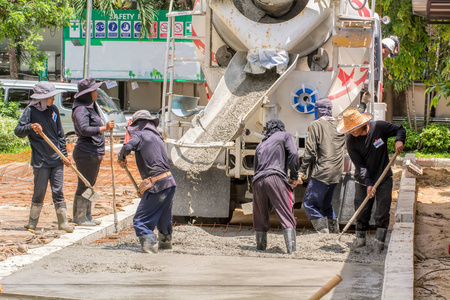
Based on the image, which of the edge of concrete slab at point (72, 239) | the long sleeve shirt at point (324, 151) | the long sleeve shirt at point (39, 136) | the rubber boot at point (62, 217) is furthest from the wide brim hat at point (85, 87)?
the long sleeve shirt at point (324, 151)

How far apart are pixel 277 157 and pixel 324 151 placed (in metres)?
1.06

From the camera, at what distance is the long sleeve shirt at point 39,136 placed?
8.59m

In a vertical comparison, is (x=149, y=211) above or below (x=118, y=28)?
below

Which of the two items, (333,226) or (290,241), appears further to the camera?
(333,226)

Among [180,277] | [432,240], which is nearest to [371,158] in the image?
[432,240]

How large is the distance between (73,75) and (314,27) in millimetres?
20263

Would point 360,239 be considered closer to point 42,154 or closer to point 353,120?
point 353,120

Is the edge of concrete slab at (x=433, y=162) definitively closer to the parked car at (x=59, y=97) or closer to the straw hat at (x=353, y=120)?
the parked car at (x=59, y=97)

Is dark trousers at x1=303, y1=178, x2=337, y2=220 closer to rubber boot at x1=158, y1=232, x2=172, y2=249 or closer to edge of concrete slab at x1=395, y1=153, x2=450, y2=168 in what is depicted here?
rubber boot at x1=158, y1=232, x2=172, y2=249

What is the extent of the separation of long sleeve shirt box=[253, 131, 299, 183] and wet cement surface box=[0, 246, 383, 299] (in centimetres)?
98

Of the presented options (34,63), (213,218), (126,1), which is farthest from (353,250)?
(126,1)

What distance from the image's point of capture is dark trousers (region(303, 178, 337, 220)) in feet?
28.9

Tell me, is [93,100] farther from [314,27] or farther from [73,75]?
[73,75]

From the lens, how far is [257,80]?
9062mm
